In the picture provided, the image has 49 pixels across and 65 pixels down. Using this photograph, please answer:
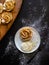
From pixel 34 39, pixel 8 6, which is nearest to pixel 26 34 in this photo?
pixel 34 39

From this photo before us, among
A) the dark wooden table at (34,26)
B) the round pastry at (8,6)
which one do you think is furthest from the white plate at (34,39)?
the round pastry at (8,6)

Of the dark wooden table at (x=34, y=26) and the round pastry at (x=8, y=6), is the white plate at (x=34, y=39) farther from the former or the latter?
the round pastry at (x=8, y=6)

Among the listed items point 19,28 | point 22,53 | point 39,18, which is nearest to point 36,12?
point 39,18

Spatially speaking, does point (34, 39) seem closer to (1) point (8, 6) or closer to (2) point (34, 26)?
(2) point (34, 26)

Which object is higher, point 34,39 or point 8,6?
point 8,6

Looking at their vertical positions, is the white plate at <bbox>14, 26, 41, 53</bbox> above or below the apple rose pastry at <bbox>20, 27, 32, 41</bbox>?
below

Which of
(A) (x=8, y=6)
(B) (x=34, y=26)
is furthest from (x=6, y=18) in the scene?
(B) (x=34, y=26)

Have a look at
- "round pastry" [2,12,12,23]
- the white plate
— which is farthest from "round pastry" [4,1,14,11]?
the white plate

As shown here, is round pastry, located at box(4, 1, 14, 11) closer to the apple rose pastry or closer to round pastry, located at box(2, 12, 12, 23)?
round pastry, located at box(2, 12, 12, 23)

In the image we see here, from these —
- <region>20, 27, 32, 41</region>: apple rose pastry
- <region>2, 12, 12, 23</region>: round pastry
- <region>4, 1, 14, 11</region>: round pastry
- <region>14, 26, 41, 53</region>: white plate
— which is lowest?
<region>14, 26, 41, 53</region>: white plate
